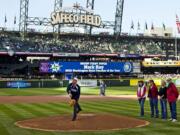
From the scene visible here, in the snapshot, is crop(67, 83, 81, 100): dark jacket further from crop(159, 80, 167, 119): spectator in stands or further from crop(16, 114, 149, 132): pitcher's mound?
crop(159, 80, 167, 119): spectator in stands

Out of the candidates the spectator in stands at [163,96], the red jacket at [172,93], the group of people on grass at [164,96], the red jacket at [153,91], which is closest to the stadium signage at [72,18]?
the group of people on grass at [164,96]

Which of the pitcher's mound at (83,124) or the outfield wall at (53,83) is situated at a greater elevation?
the outfield wall at (53,83)

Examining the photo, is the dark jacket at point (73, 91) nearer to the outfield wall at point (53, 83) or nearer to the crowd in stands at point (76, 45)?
the outfield wall at point (53, 83)

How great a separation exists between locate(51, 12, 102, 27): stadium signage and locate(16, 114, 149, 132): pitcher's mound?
7453 cm

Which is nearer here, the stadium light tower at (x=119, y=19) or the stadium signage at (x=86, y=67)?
the stadium signage at (x=86, y=67)

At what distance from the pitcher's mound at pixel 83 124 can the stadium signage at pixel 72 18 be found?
7453 centimetres

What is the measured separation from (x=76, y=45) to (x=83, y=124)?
8185 centimetres

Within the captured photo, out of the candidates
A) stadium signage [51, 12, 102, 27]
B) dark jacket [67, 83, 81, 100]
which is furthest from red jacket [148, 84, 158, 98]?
stadium signage [51, 12, 102, 27]

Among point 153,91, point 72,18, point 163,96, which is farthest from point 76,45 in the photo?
point 163,96

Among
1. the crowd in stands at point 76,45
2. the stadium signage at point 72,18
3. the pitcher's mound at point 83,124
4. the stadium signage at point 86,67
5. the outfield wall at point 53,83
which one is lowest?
the pitcher's mound at point 83,124

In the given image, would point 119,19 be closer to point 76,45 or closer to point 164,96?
point 76,45

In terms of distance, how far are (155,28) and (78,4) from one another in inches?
1530

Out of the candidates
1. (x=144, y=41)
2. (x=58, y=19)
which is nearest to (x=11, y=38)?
(x=58, y=19)

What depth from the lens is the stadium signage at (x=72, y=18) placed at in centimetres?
9332
